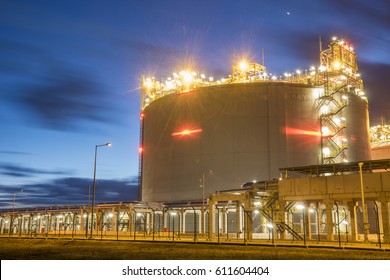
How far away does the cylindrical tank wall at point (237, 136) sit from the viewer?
249 ft

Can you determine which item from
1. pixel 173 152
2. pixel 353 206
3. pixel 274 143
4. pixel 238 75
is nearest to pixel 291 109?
pixel 274 143

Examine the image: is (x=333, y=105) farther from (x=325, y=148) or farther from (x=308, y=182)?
(x=308, y=182)

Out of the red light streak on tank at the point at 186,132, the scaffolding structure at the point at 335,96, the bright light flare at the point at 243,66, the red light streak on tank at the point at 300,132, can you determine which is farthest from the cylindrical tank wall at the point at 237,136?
the bright light flare at the point at 243,66

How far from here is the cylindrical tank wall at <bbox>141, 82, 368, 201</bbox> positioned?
2990 inches

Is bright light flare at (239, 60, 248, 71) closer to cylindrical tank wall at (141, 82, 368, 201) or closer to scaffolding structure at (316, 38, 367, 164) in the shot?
cylindrical tank wall at (141, 82, 368, 201)

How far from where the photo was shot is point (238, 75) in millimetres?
86125

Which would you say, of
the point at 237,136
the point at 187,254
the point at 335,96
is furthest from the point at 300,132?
the point at 187,254

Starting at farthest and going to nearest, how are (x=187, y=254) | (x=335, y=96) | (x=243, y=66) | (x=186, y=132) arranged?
1. (x=243, y=66)
2. (x=186, y=132)
3. (x=335, y=96)
4. (x=187, y=254)

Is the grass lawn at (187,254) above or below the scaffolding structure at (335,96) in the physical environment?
below

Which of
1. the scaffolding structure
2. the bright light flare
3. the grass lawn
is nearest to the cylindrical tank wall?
the scaffolding structure

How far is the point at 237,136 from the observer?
7694cm

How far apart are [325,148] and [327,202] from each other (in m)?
34.5

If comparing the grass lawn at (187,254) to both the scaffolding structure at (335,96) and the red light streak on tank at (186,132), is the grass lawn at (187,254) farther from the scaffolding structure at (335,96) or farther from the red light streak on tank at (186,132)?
the red light streak on tank at (186,132)

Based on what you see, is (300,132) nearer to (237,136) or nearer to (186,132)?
(237,136)
